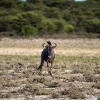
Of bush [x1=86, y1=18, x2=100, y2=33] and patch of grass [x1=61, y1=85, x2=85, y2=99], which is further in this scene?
bush [x1=86, y1=18, x2=100, y2=33]

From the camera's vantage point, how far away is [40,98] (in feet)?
41.8

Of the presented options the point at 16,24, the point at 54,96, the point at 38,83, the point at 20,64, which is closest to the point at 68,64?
the point at 20,64

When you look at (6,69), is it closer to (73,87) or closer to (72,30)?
(73,87)

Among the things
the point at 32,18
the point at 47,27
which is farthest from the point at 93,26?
the point at 32,18

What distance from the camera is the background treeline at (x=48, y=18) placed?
2405 inches

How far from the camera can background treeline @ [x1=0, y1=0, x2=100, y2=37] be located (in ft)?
200

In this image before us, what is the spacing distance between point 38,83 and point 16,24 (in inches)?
1858

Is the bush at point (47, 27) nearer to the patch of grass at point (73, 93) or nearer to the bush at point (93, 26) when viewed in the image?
the bush at point (93, 26)

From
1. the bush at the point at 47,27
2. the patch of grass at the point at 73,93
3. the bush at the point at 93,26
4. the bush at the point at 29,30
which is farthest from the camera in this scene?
the bush at the point at 93,26

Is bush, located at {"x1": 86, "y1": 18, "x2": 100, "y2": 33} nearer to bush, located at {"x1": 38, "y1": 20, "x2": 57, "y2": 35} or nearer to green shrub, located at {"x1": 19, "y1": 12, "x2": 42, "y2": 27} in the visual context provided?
bush, located at {"x1": 38, "y1": 20, "x2": 57, "y2": 35}

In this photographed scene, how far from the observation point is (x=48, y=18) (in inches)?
2901

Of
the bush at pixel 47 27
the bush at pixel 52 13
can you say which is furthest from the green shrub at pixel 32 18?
the bush at pixel 52 13

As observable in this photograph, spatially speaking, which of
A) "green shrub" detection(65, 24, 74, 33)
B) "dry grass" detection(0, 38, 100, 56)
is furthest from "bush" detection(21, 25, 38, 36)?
"dry grass" detection(0, 38, 100, 56)

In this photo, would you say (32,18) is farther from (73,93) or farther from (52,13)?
(73,93)
